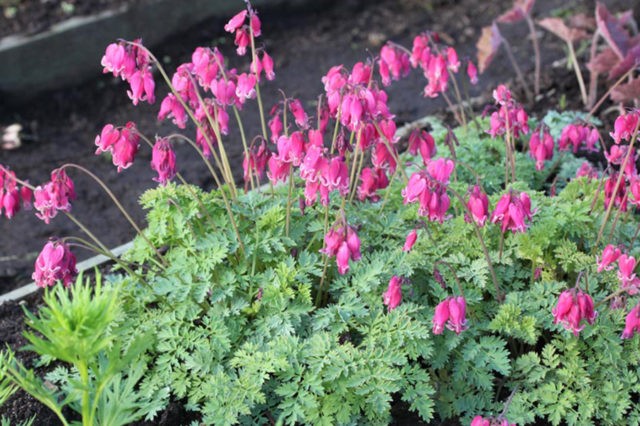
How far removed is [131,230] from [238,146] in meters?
1.13

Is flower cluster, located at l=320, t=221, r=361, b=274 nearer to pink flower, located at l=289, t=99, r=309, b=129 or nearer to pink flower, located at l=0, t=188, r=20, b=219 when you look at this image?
pink flower, located at l=289, t=99, r=309, b=129

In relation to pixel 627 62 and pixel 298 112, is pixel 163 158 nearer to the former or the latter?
pixel 298 112

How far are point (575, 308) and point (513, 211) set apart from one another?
40 cm

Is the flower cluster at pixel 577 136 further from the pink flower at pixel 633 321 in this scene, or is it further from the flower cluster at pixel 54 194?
the flower cluster at pixel 54 194

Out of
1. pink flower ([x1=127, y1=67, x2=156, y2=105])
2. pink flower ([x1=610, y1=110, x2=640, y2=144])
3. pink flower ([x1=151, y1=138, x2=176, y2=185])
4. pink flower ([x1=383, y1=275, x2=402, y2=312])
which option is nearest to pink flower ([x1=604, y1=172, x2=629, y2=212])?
pink flower ([x1=610, y1=110, x2=640, y2=144])

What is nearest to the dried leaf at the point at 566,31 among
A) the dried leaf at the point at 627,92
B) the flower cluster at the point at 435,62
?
the dried leaf at the point at 627,92

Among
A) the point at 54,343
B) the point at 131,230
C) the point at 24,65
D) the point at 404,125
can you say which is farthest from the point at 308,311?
the point at 24,65

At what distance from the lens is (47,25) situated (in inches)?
273

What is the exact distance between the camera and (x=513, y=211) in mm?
3260

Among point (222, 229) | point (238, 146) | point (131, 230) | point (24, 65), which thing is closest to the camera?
point (222, 229)

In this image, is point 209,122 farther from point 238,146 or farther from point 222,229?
point 238,146

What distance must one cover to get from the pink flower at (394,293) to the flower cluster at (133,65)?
3.65ft

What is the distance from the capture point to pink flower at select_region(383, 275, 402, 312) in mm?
3365

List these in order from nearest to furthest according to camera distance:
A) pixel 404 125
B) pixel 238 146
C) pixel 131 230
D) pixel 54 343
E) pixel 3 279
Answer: pixel 54 343 → pixel 3 279 → pixel 131 230 → pixel 404 125 → pixel 238 146
